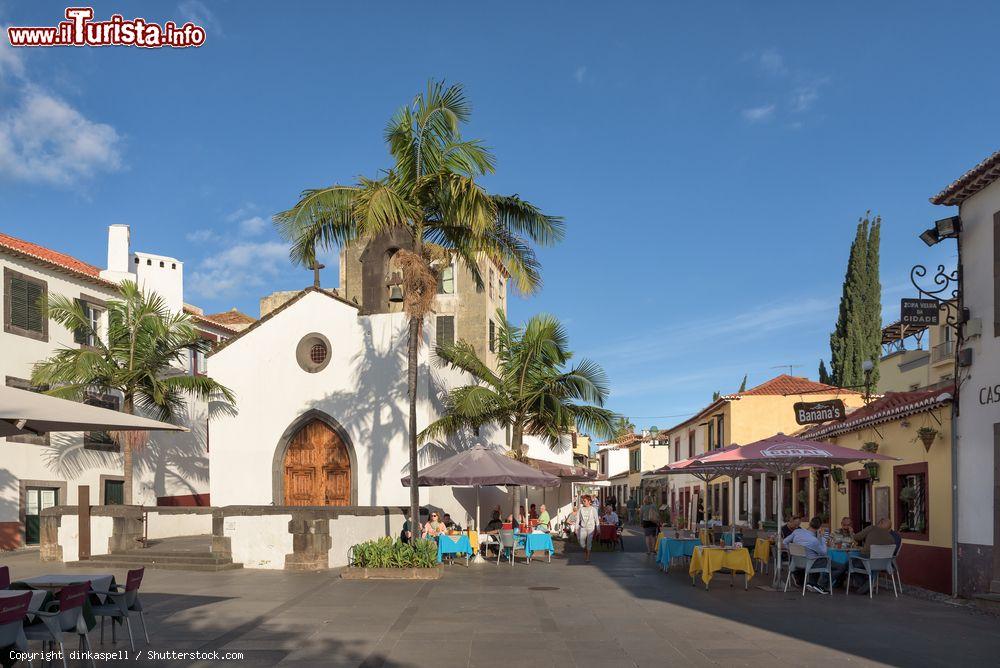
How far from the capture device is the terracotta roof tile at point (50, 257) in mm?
27028

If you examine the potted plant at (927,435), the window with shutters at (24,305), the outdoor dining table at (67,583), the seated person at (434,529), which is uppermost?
the window with shutters at (24,305)

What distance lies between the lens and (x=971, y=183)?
14.2 metres

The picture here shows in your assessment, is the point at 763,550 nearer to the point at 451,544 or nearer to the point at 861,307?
the point at 451,544

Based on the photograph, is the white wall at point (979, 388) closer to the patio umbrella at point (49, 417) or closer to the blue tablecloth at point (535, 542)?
the blue tablecloth at point (535, 542)

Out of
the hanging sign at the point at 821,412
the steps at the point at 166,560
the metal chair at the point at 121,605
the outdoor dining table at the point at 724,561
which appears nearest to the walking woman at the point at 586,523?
the hanging sign at the point at 821,412

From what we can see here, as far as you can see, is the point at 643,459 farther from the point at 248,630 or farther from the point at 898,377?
the point at 248,630

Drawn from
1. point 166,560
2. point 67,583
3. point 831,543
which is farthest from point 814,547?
point 166,560

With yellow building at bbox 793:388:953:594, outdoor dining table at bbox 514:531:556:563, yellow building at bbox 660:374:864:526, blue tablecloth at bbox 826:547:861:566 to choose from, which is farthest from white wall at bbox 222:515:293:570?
yellow building at bbox 660:374:864:526

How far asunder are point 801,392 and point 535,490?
38.5 ft

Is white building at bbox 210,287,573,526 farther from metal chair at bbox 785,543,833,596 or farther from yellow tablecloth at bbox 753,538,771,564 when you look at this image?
metal chair at bbox 785,543,833,596

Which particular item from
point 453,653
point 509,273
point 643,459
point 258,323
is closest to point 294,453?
point 258,323

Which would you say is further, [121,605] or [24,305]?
[24,305]

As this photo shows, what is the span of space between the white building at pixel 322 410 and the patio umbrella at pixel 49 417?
47.4ft

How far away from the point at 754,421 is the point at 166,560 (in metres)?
24.4
